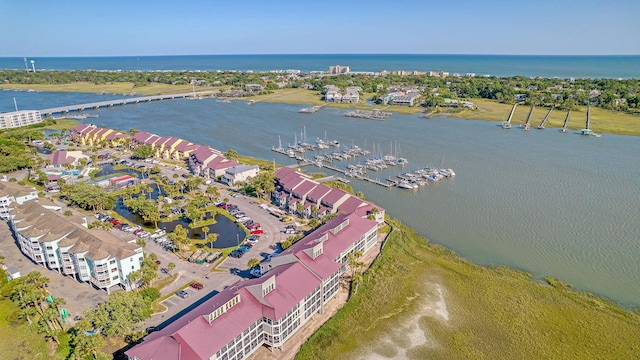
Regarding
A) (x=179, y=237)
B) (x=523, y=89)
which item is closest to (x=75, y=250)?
(x=179, y=237)

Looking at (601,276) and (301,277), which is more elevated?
(301,277)

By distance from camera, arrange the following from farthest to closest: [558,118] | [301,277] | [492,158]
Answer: [558,118] < [492,158] < [301,277]

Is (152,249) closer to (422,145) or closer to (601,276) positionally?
(601,276)

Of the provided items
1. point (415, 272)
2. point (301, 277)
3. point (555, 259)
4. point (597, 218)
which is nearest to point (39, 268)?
point (301, 277)

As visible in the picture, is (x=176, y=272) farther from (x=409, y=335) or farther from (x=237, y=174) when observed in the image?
(x=237, y=174)

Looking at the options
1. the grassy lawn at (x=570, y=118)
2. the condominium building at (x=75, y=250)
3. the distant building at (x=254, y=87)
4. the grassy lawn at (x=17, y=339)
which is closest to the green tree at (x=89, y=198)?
the condominium building at (x=75, y=250)
